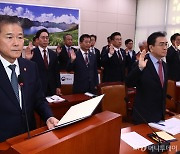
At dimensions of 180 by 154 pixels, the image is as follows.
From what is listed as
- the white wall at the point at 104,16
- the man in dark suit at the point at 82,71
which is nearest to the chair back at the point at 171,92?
the man in dark suit at the point at 82,71

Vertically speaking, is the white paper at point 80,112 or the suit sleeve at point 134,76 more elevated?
the suit sleeve at point 134,76

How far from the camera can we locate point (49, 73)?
150 inches

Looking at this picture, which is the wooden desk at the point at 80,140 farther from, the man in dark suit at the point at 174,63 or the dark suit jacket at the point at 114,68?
the man in dark suit at the point at 174,63

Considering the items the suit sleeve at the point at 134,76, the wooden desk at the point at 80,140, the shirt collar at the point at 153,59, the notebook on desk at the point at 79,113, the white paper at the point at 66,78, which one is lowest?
the white paper at the point at 66,78

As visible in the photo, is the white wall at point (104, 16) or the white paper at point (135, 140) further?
the white wall at point (104, 16)

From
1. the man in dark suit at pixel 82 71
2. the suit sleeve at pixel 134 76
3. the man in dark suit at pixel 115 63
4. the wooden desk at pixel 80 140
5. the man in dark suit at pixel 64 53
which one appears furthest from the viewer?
the man in dark suit at pixel 64 53

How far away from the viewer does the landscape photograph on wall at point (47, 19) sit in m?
6.82

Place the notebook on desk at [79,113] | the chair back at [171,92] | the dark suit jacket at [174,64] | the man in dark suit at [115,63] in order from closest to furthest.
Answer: the notebook on desk at [79,113] < the chair back at [171,92] < the man in dark suit at [115,63] < the dark suit jacket at [174,64]

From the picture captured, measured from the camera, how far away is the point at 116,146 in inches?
47.4

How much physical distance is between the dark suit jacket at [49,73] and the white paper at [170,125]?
218 centimetres

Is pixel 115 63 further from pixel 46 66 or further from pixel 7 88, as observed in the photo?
pixel 7 88

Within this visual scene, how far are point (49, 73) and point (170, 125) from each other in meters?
2.31

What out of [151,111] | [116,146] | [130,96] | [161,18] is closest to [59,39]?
[161,18]

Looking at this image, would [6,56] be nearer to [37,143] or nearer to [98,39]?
[37,143]
